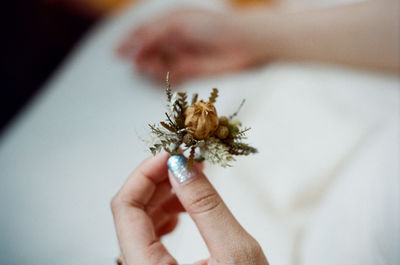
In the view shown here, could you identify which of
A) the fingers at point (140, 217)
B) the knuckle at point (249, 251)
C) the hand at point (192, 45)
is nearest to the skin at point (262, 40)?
the hand at point (192, 45)

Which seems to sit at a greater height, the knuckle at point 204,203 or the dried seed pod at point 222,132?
the dried seed pod at point 222,132

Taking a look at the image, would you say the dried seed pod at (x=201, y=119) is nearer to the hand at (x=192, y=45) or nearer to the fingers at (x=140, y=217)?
the fingers at (x=140, y=217)

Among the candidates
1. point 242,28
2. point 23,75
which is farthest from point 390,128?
point 23,75

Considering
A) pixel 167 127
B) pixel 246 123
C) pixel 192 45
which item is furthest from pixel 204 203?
pixel 192 45

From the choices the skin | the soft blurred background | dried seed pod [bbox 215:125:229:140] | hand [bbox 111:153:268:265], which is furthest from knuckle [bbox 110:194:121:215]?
the skin

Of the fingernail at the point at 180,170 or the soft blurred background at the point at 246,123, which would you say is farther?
the soft blurred background at the point at 246,123

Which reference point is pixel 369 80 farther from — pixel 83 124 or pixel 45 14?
pixel 45 14

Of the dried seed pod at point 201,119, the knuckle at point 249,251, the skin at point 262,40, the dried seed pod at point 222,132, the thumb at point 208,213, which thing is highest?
the skin at point 262,40

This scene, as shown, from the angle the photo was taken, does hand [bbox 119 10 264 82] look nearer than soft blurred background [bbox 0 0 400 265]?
No

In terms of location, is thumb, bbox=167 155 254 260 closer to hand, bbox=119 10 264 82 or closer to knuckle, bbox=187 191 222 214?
knuckle, bbox=187 191 222 214
